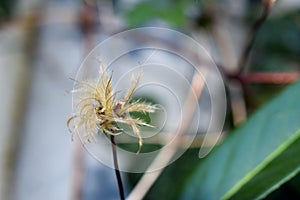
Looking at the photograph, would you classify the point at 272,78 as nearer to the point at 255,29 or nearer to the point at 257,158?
the point at 255,29

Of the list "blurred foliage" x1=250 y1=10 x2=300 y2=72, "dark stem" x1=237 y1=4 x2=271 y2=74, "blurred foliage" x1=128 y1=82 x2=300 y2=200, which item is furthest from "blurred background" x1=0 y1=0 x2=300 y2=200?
"blurred foliage" x1=128 y1=82 x2=300 y2=200

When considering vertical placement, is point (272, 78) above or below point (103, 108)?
below

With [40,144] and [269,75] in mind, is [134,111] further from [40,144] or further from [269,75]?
[40,144]

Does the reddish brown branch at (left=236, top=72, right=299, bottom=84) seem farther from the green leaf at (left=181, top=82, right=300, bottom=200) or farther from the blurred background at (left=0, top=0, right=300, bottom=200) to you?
the green leaf at (left=181, top=82, right=300, bottom=200)

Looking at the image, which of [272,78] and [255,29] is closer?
[255,29]

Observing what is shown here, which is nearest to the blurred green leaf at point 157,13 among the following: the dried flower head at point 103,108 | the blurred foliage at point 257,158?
the blurred foliage at point 257,158

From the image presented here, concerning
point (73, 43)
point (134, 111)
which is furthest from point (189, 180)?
point (73, 43)

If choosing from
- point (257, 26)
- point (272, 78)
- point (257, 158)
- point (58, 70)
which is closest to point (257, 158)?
point (257, 158)
